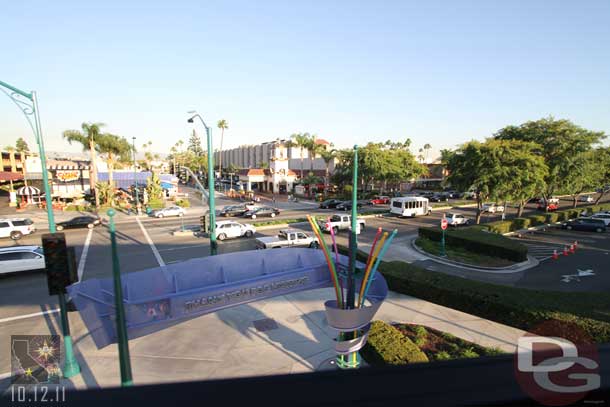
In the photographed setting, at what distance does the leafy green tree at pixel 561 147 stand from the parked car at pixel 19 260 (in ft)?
140

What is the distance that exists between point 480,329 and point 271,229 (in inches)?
887

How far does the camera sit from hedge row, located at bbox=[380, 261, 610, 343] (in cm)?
1131

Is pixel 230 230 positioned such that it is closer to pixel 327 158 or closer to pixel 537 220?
pixel 537 220

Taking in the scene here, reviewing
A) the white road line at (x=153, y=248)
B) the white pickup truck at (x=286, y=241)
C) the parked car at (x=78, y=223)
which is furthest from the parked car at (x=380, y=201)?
the parked car at (x=78, y=223)

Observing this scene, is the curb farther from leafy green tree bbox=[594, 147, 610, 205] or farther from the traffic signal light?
leafy green tree bbox=[594, 147, 610, 205]

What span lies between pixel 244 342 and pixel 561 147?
127 ft

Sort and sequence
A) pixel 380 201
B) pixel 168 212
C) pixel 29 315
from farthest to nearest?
pixel 380 201 → pixel 168 212 → pixel 29 315

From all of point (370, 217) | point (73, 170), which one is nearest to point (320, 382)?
point (370, 217)

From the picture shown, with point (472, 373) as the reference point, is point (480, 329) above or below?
below

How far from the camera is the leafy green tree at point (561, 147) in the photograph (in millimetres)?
34000

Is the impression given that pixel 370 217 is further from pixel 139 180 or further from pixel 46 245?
pixel 139 180

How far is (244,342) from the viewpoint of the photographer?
11.7 m

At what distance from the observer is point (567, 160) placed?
3388 centimetres

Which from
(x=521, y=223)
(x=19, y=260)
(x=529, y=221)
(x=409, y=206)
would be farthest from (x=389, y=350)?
(x=409, y=206)
